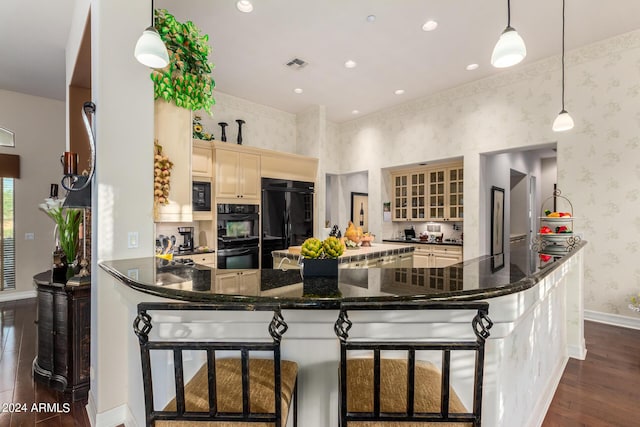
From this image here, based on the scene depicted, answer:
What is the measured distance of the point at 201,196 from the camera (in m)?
4.09

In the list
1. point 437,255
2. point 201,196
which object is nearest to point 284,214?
point 201,196

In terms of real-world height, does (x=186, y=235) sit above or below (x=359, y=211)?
below

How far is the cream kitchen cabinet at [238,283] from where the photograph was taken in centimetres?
108

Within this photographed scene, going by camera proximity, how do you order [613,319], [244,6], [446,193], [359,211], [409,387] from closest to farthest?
[409,387] → [244,6] → [613,319] → [446,193] → [359,211]

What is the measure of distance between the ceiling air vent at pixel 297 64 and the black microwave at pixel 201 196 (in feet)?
6.63

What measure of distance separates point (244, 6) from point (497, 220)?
5224 mm

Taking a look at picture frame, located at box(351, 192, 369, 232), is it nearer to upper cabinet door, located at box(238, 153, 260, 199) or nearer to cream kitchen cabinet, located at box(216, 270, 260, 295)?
upper cabinet door, located at box(238, 153, 260, 199)

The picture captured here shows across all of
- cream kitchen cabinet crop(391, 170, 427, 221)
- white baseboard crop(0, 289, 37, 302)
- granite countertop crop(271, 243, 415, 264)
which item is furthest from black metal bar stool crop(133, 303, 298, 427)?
white baseboard crop(0, 289, 37, 302)

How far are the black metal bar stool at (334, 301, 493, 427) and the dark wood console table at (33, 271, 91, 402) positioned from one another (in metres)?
2.10

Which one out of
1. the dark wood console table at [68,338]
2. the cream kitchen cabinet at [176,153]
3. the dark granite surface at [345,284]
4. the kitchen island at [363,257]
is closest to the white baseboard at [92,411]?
the dark wood console table at [68,338]

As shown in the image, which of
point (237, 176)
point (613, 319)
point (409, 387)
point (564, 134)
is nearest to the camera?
point (409, 387)

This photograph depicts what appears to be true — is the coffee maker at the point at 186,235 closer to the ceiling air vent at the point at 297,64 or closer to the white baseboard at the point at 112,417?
the white baseboard at the point at 112,417

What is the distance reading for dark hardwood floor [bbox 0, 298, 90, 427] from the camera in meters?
1.91

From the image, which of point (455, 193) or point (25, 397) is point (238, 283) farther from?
point (455, 193)
